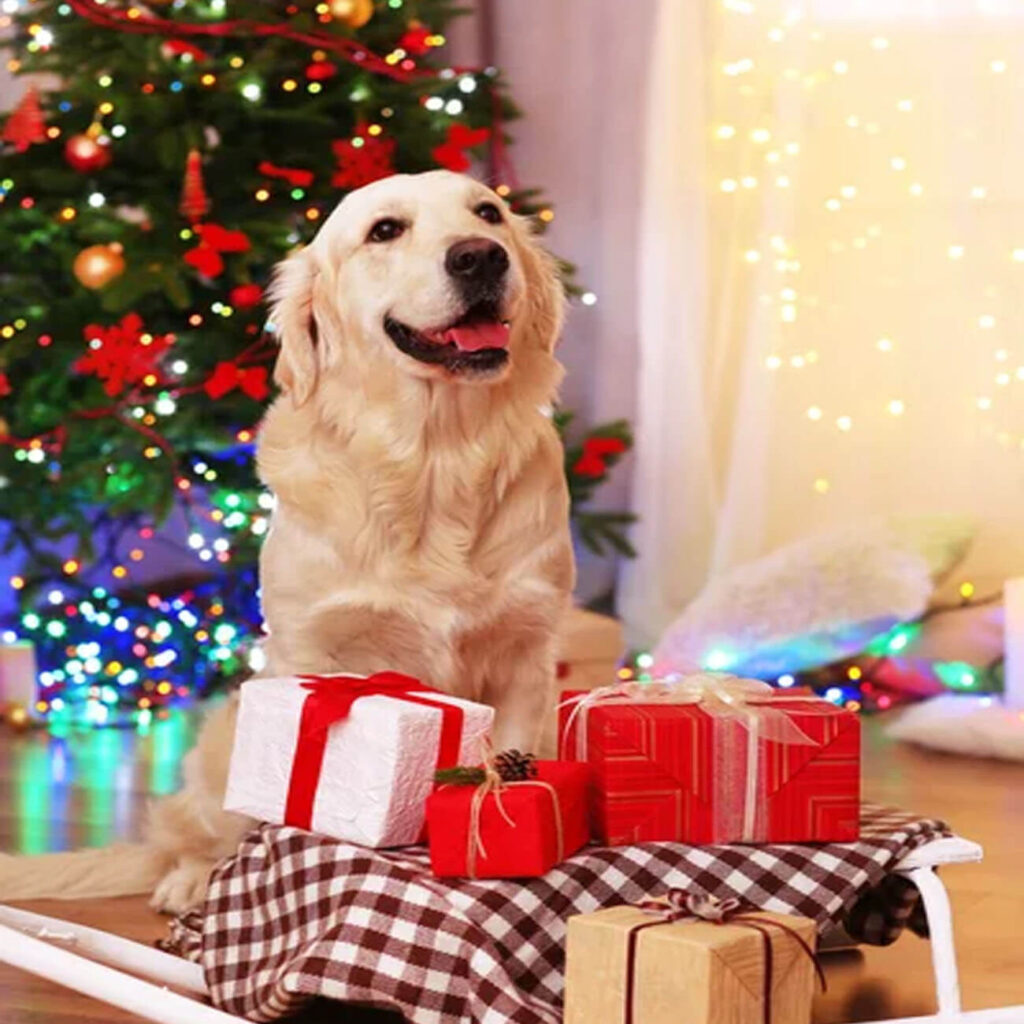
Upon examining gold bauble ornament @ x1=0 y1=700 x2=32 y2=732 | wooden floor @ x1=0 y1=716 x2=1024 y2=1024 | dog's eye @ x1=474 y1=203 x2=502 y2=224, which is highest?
dog's eye @ x1=474 y1=203 x2=502 y2=224

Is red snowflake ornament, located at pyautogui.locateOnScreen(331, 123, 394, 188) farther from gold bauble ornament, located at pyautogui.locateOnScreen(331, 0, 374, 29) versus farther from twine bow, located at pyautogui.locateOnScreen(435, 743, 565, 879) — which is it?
twine bow, located at pyautogui.locateOnScreen(435, 743, 565, 879)

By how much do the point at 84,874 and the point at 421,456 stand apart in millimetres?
784

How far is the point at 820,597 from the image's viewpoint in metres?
4.12

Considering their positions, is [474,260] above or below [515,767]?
above

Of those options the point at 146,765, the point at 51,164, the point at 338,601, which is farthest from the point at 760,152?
the point at 338,601

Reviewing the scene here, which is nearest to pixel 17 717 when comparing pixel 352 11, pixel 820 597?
pixel 352 11

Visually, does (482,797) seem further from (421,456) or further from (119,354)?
(119,354)

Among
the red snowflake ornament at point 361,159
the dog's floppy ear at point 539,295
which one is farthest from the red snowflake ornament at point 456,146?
the dog's floppy ear at point 539,295

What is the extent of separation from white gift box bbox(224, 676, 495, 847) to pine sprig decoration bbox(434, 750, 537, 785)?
4 centimetres

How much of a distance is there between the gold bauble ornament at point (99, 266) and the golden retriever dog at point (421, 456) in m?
1.45

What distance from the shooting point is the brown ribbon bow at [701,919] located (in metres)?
1.54

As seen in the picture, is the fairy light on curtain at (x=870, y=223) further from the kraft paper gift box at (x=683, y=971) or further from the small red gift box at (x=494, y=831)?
the kraft paper gift box at (x=683, y=971)

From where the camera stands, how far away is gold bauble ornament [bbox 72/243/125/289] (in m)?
3.61

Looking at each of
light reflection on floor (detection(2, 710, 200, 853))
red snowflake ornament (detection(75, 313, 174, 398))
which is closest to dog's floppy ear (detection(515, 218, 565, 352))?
light reflection on floor (detection(2, 710, 200, 853))
